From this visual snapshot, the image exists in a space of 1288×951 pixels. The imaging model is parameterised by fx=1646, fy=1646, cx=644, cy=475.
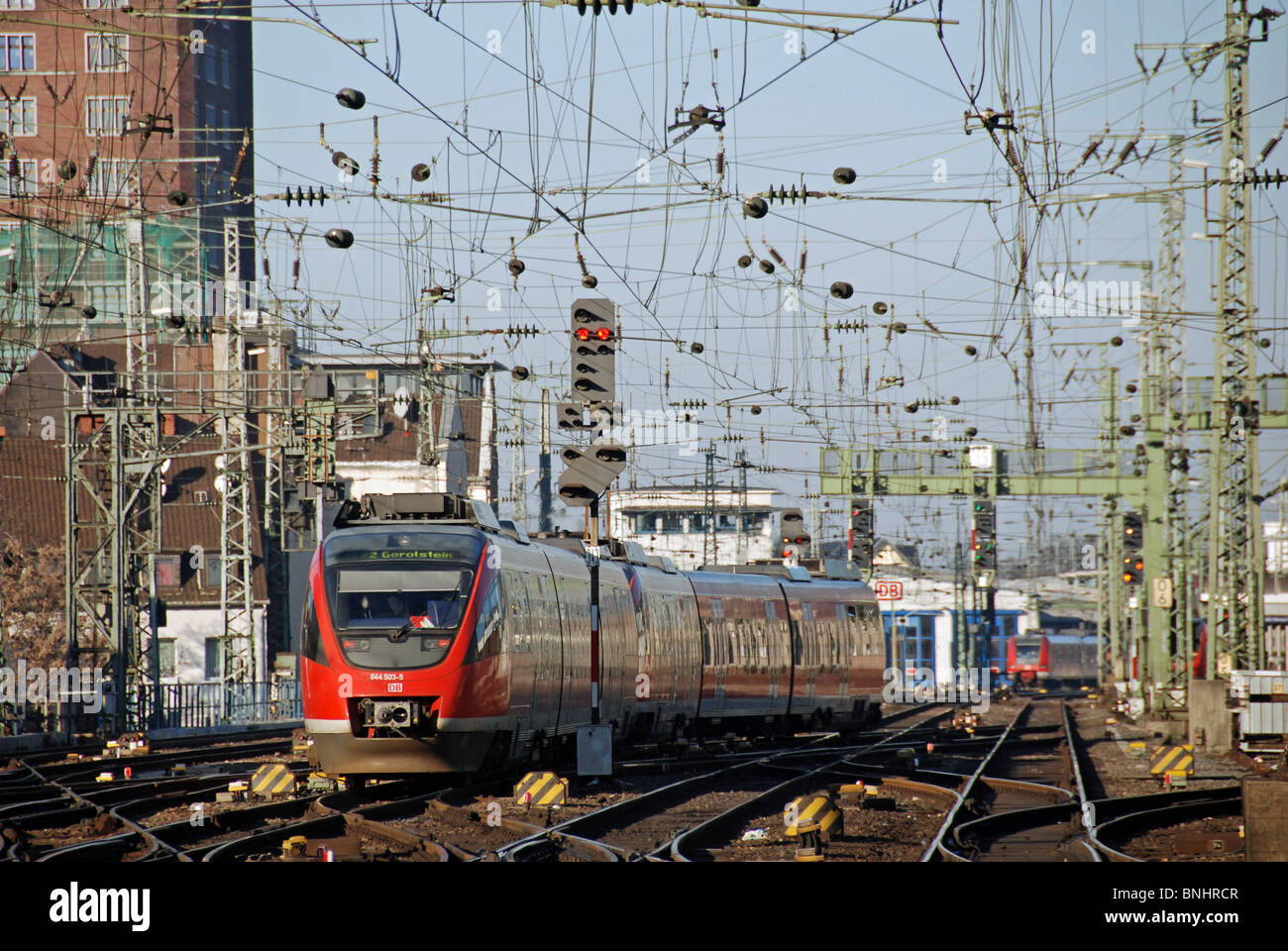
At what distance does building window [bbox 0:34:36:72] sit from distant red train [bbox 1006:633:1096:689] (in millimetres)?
58726

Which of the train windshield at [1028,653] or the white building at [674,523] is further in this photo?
the train windshield at [1028,653]

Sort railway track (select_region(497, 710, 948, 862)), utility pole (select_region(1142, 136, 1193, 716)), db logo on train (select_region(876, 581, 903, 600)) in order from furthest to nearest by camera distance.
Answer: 1. db logo on train (select_region(876, 581, 903, 600))
2. utility pole (select_region(1142, 136, 1193, 716))
3. railway track (select_region(497, 710, 948, 862))

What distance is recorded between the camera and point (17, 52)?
82.5m

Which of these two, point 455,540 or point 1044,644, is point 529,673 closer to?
point 455,540

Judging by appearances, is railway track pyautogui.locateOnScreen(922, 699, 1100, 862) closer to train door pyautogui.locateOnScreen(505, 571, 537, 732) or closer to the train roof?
train door pyautogui.locateOnScreen(505, 571, 537, 732)

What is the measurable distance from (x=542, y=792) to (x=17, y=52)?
250 ft

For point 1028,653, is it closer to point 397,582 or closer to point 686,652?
point 686,652

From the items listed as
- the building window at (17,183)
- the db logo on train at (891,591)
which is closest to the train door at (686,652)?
the building window at (17,183)

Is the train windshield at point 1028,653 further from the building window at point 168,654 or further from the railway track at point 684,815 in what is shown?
the railway track at point 684,815

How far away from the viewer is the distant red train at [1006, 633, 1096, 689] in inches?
3585

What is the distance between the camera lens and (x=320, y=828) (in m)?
14.7

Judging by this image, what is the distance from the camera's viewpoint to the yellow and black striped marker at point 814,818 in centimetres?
1456

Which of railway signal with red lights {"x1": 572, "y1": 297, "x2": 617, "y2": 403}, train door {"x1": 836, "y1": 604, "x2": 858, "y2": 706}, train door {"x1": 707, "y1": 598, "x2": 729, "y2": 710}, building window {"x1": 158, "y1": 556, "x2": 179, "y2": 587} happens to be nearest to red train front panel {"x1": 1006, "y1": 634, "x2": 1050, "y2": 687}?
building window {"x1": 158, "y1": 556, "x2": 179, "y2": 587}

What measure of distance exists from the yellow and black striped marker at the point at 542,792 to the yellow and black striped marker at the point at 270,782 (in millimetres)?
2790
